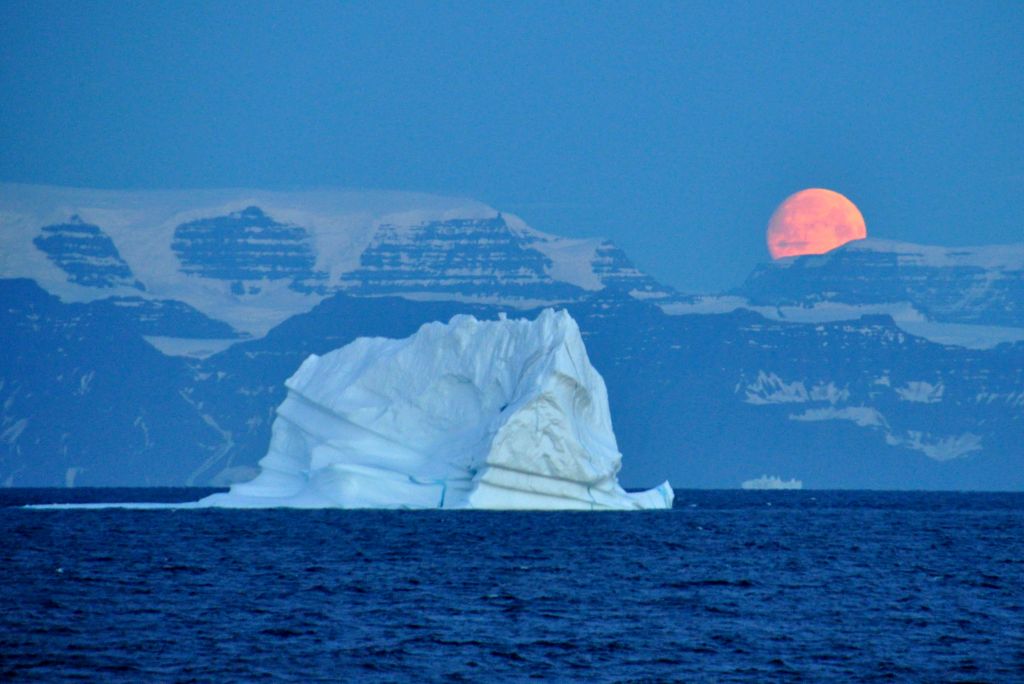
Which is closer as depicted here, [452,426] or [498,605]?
[498,605]

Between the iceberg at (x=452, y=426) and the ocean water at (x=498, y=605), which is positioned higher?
the iceberg at (x=452, y=426)

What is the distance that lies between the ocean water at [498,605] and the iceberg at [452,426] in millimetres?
1582

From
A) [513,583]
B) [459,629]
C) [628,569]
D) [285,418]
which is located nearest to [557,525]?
[285,418]

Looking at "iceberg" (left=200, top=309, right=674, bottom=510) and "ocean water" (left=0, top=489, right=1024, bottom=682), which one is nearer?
"ocean water" (left=0, top=489, right=1024, bottom=682)

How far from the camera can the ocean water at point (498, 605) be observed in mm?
28219

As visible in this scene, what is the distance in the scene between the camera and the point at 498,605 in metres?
36.3

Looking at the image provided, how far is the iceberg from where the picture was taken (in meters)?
59.0

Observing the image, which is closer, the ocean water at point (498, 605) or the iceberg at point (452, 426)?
the ocean water at point (498, 605)

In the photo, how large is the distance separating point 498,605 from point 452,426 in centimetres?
2734

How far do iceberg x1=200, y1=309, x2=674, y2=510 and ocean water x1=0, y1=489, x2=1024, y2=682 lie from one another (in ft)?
5.19

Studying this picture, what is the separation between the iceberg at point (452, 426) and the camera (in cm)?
5900

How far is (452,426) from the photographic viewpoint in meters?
63.5

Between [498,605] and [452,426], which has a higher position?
[452,426]

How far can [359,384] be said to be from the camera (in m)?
63.5
